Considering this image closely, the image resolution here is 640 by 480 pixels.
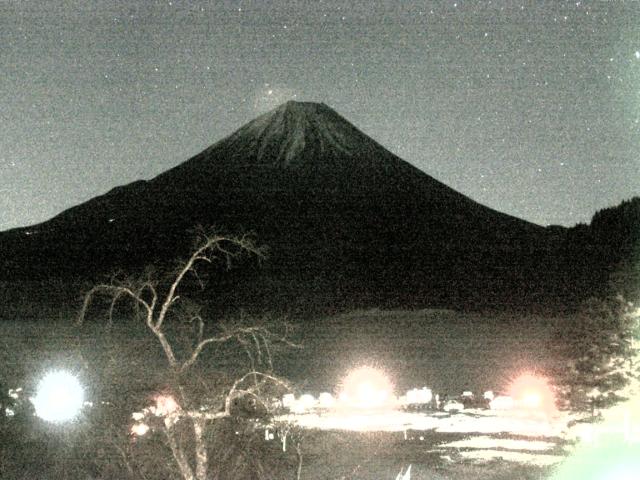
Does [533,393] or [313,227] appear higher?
[313,227]

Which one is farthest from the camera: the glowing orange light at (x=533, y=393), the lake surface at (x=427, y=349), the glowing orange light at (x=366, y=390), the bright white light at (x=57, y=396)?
the lake surface at (x=427, y=349)

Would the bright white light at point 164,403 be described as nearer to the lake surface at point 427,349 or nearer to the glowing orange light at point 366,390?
the glowing orange light at point 366,390

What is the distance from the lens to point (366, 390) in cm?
3128

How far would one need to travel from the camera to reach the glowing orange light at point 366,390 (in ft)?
96.9

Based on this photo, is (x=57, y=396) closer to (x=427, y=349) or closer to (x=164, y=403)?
(x=164, y=403)

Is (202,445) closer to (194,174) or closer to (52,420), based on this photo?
(52,420)

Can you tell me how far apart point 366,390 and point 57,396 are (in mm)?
14244

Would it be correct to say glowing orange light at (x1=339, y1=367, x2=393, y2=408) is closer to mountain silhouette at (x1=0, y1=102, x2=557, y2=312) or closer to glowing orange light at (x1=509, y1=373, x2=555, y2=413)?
glowing orange light at (x1=509, y1=373, x2=555, y2=413)

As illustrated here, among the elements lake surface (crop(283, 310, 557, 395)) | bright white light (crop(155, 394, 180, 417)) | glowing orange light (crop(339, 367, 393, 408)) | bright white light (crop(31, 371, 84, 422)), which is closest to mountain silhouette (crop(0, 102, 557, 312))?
lake surface (crop(283, 310, 557, 395))

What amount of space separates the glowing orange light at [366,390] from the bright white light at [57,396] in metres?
11.8

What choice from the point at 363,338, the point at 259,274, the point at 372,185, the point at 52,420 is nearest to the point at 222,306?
the point at 259,274

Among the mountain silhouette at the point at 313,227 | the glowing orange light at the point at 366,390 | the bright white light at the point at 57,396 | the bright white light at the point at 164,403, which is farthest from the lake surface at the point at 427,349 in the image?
the mountain silhouette at the point at 313,227

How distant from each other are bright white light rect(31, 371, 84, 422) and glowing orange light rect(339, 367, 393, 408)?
464 inches

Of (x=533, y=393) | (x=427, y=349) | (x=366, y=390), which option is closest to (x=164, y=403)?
(x=366, y=390)
